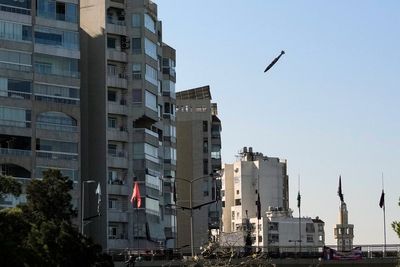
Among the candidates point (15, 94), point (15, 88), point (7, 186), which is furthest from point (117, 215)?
point (7, 186)

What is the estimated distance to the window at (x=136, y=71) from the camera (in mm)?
125375

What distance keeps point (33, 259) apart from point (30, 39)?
50.4 metres

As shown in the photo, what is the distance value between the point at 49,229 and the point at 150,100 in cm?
5710

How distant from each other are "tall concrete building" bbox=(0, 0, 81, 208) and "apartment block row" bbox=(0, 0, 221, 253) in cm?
9

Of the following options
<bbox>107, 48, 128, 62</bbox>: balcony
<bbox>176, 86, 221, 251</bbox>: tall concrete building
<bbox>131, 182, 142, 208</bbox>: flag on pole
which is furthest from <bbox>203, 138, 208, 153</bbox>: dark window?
<bbox>131, 182, 142, 208</bbox>: flag on pole

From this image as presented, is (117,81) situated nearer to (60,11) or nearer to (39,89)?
(60,11)

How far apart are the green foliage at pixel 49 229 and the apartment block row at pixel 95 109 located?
1251 inches

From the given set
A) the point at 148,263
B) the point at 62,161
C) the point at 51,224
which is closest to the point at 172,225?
the point at 62,161

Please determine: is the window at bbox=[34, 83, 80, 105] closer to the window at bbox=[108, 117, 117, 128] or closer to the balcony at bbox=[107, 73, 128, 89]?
the balcony at bbox=[107, 73, 128, 89]

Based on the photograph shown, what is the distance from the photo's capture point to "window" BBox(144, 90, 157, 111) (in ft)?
414

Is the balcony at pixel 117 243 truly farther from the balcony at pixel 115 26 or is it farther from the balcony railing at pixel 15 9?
the balcony railing at pixel 15 9

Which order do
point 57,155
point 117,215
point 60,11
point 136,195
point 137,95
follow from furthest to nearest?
point 137,95
point 117,215
point 60,11
point 57,155
point 136,195

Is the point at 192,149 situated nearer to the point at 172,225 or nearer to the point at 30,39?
the point at 172,225

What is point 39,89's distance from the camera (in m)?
115
